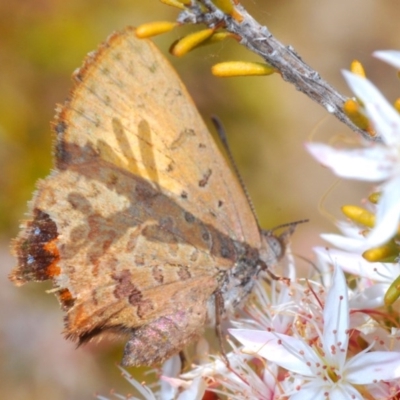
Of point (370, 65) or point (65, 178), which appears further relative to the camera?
point (370, 65)

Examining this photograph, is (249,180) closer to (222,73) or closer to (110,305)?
(110,305)

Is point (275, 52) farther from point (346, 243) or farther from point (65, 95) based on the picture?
point (65, 95)

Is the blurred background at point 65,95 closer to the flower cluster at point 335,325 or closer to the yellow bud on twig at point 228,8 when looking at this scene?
the flower cluster at point 335,325

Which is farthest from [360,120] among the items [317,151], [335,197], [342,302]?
[335,197]

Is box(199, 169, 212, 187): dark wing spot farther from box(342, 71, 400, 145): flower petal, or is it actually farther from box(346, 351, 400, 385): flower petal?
box(342, 71, 400, 145): flower petal

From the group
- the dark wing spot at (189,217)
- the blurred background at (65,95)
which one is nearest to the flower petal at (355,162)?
the dark wing spot at (189,217)

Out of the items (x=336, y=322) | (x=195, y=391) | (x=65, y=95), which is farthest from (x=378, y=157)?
(x=65, y=95)
